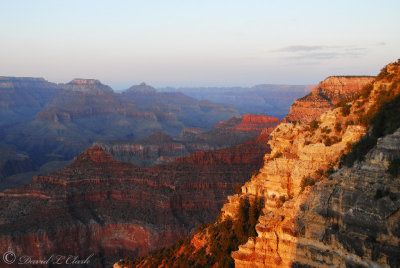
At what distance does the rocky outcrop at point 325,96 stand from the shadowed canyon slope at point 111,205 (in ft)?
30.4

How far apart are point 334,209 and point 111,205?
43921 mm

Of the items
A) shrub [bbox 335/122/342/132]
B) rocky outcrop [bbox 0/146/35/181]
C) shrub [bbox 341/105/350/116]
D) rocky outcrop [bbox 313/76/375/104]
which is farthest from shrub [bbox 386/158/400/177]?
rocky outcrop [bbox 0/146/35/181]

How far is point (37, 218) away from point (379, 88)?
41.2 metres

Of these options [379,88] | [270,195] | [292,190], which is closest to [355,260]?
[292,190]

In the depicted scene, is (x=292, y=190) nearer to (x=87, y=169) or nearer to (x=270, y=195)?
(x=270, y=195)

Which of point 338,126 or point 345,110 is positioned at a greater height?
point 345,110

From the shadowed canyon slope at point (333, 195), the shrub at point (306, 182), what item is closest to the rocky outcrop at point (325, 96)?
the shadowed canyon slope at point (333, 195)

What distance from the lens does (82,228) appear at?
49.4 meters

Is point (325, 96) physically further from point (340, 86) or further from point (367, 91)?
point (367, 91)

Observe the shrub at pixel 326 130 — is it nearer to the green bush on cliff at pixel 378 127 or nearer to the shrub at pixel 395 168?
the green bush on cliff at pixel 378 127

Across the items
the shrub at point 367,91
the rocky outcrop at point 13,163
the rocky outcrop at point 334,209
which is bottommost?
the rocky outcrop at point 13,163

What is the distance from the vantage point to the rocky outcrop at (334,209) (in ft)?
43.4

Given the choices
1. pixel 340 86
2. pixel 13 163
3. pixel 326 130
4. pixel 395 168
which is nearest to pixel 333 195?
pixel 395 168

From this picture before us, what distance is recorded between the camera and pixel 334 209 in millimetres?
14484
